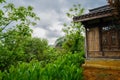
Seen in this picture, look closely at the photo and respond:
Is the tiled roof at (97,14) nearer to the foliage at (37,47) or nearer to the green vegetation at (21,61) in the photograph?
the green vegetation at (21,61)

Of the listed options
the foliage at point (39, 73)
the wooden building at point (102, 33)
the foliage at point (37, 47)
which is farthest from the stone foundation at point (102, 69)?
the foliage at point (37, 47)

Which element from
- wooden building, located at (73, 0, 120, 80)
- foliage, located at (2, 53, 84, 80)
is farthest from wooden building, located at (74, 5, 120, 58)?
foliage, located at (2, 53, 84, 80)

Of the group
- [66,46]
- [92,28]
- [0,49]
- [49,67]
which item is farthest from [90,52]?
[66,46]

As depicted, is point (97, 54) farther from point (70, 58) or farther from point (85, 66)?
point (70, 58)

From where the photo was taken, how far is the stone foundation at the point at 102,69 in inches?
555

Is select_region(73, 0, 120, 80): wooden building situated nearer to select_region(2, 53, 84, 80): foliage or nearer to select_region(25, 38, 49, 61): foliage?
select_region(2, 53, 84, 80): foliage

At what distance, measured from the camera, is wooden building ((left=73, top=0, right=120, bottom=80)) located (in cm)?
1442

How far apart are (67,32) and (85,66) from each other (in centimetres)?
1530

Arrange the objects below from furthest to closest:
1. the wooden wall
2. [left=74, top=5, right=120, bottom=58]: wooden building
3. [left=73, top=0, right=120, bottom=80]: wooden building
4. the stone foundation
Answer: the wooden wall < [left=74, top=5, right=120, bottom=58]: wooden building < [left=73, top=0, right=120, bottom=80]: wooden building < the stone foundation

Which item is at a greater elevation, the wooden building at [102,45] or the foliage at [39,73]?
the wooden building at [102,45]

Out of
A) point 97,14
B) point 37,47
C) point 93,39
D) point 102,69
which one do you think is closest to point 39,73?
point 102,69

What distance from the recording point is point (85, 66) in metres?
16.0

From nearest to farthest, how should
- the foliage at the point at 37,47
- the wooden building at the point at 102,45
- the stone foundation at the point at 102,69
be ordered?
the stone foundation at the point at 102,69 < the wooden building at the point at 102,45 < the foliage at the point at 37,47

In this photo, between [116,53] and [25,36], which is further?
[25,36]
